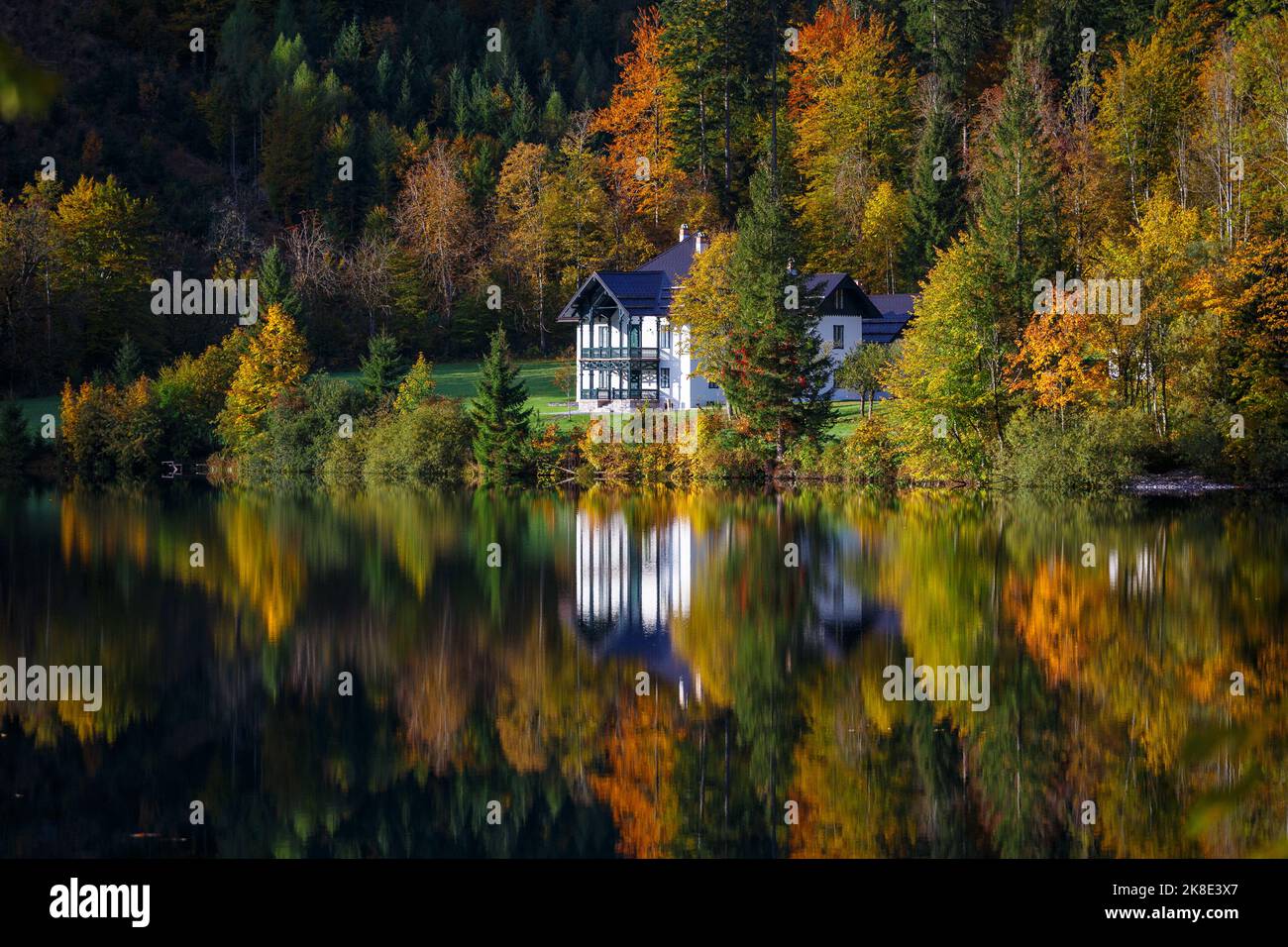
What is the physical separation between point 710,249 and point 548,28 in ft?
199

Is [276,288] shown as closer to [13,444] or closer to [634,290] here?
[13,444]

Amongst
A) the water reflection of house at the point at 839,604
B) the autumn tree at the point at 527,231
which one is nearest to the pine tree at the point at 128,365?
the autumn tree at the point at 527,231

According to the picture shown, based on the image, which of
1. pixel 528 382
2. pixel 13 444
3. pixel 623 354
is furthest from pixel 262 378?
pixel 528 382

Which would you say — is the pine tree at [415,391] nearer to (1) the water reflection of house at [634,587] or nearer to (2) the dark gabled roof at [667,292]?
(2) the dark gabled roof at [667,292]

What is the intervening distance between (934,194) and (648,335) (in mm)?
15435

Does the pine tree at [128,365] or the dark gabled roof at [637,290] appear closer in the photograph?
the pine tree at [128,365]

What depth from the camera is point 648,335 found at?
65.7 metres

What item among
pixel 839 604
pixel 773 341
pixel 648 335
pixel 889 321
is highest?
pixel 889 321

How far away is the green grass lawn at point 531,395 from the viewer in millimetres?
59269

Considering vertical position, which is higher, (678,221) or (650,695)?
(678,221)

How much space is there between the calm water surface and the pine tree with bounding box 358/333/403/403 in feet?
78.8

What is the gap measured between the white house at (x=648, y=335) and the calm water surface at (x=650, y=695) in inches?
1180

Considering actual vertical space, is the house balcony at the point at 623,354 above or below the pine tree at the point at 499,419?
above
